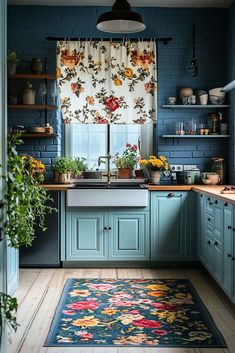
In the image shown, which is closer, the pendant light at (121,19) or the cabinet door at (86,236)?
the pendant light at (121,19)

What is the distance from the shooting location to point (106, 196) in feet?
17.4

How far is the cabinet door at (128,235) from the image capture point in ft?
17.7

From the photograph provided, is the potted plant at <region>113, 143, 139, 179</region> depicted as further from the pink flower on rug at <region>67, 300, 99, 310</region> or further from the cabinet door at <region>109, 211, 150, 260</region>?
the pink flower on rug at <region>67, 300, 99, 310</region>

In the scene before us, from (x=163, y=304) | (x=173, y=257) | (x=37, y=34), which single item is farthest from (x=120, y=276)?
(x=37, y=34)

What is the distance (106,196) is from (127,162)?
84 centimetres

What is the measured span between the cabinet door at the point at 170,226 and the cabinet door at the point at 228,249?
1.36m

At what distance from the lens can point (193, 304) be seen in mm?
4078

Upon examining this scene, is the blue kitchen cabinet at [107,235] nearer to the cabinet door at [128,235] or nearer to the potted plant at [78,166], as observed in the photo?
the cabinet door at [128,235]

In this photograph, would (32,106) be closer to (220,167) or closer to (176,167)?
(176,167)

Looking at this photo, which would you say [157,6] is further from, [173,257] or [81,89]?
[173,257]

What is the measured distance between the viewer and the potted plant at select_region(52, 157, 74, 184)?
571cm

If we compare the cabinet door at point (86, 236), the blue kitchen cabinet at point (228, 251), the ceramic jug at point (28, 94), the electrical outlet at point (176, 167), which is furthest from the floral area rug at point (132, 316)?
the ceramic jug at point (28, 94)

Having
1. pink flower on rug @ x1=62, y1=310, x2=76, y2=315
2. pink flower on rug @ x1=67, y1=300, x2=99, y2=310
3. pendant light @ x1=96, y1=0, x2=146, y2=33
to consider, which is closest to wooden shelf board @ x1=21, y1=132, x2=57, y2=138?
pendant light @ x1=96, y1=0, x2=146, y2=33

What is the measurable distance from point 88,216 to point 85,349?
2361mm
